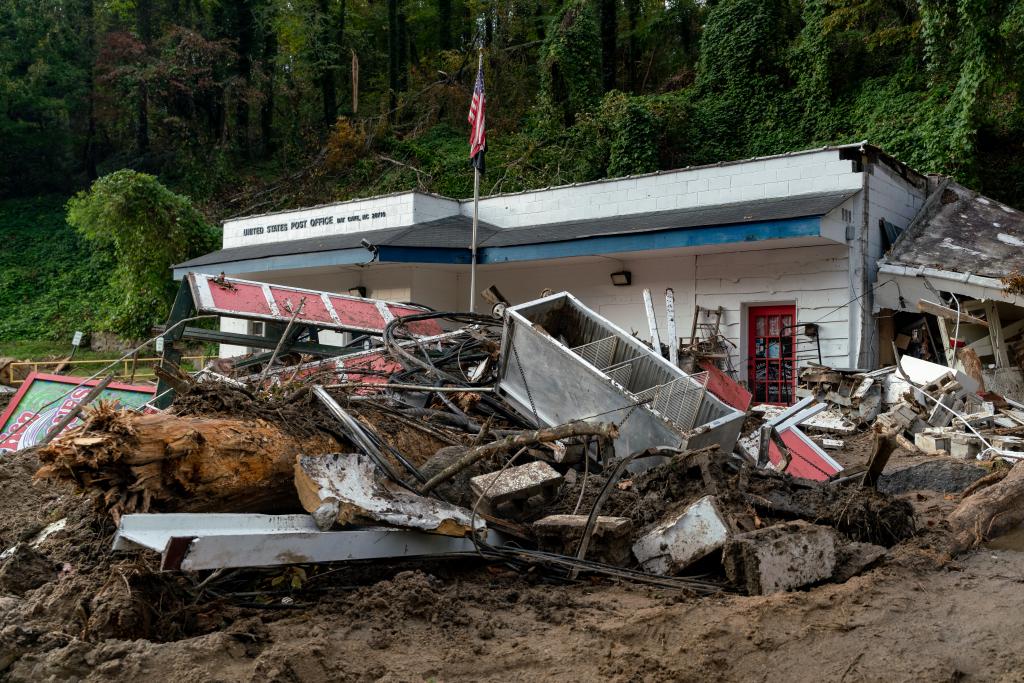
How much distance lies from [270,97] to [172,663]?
3743 centimetres

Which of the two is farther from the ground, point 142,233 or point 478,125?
point 478,125

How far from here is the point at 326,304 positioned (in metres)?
10.5

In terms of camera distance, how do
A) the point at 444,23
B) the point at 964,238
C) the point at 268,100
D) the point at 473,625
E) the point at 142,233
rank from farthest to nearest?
the point at 444,23, the point at 268,100, the point at 142,233, the point at 964,238, the point at 473,625

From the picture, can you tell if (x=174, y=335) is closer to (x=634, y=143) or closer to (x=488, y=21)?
(x=634, y=143)

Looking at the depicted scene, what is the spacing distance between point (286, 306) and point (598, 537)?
6153mm

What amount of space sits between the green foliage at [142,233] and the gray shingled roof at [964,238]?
20.6 meters

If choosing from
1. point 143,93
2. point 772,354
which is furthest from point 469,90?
point 772,354

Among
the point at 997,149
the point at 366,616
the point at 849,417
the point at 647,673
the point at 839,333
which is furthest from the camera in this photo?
the point at 997,149

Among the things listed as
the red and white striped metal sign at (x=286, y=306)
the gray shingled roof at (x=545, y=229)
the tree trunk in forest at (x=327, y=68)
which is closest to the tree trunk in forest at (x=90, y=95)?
the tree trunk in forest at (x=327, y=68)

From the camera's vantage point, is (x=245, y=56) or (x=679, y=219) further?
(x=245, y=56)

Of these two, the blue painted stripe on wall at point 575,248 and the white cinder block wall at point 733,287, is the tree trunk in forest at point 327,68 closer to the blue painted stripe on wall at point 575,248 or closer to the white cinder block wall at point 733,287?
the blue painted stripe on wall at point 575,248

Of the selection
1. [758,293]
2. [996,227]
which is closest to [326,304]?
[758,293]

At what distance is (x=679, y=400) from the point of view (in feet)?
25.0

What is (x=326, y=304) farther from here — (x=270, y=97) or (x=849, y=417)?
(x=270, y=97)
